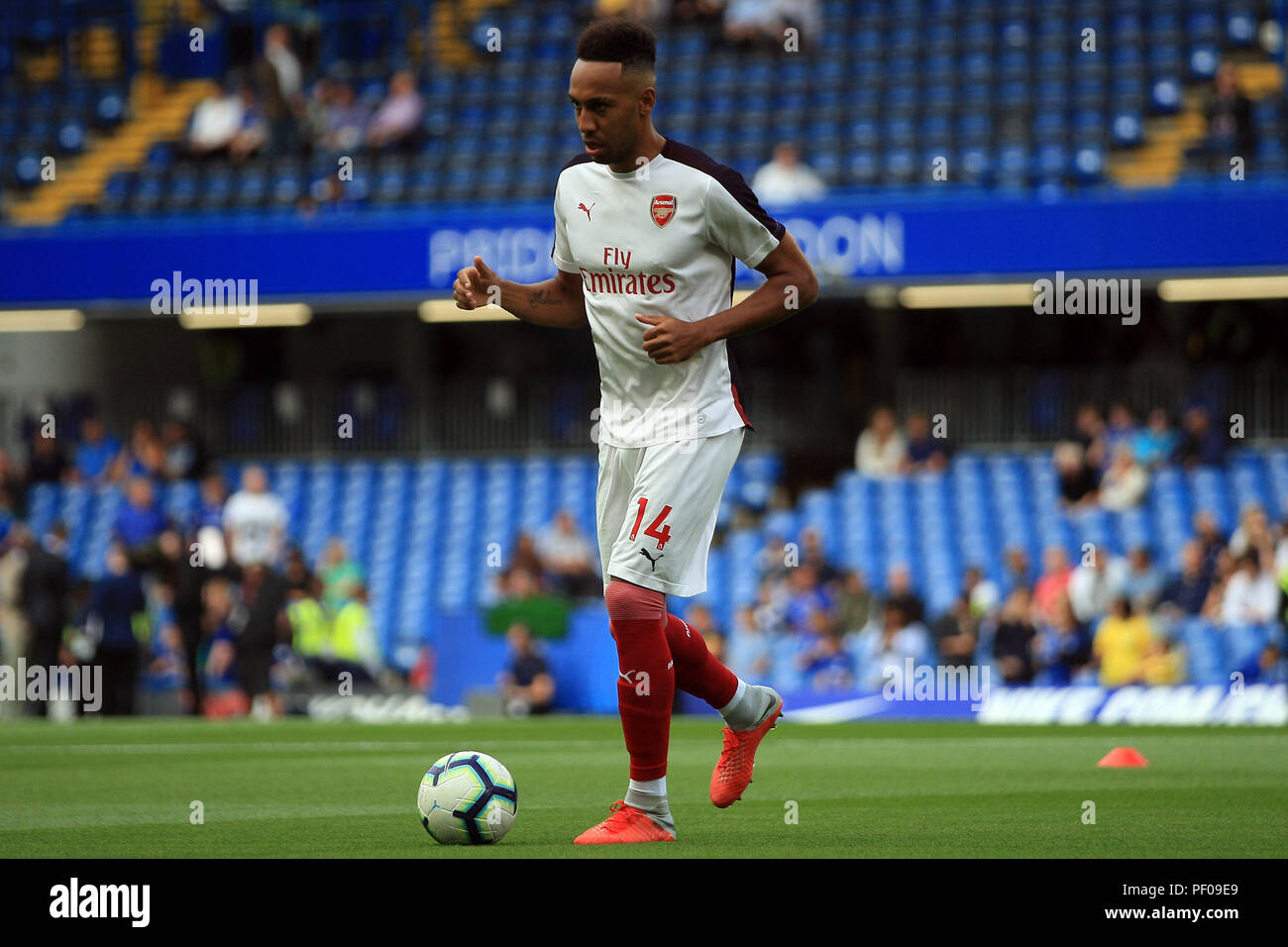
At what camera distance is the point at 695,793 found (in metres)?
8.69

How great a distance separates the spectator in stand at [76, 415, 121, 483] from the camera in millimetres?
23703

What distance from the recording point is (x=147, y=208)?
2361 centimetres

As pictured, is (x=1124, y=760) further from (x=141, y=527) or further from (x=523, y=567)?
(x=141, y=527)

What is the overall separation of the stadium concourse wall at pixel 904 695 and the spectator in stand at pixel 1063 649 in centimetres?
45

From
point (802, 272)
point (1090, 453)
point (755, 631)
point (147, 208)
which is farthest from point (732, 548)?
point (802, 272)

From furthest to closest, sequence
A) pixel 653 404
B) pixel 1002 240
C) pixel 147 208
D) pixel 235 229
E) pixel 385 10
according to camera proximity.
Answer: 1. pixel 385 10
2. pixel 147 208
3. pixel 235 229
4. pixel 1002 240
5. pixel 653 404

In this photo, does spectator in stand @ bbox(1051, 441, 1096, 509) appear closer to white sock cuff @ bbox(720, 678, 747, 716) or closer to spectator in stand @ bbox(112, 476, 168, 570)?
spectator in stand @ bbox(112, 476, 168, 570)

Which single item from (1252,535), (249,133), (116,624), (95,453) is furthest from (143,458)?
(1252,535)

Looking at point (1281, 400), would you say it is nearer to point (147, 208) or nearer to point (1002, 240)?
point (1002, 240)

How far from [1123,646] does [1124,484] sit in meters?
3.32

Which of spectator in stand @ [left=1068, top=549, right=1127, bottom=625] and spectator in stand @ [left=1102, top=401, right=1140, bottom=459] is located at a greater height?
spectator in stand @ [left=1102, top=401, right=1140, bottom=459]

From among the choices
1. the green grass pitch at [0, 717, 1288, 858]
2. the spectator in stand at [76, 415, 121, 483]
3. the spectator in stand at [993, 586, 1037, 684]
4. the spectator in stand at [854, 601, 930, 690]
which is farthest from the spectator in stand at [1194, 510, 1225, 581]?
the spectator in stand at [76, 415, 121, 483]

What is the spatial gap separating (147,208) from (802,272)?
60.6 ft

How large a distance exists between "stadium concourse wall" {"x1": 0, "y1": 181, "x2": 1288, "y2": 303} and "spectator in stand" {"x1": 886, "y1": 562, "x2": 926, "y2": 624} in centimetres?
353
